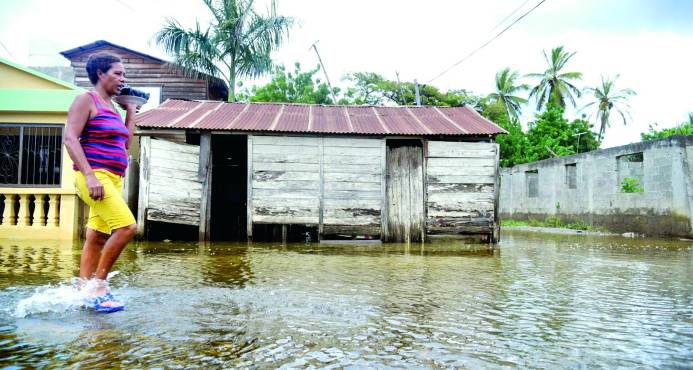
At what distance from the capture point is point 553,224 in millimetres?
18578

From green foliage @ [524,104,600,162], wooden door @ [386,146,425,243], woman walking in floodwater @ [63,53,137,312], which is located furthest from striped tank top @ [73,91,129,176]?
green foliage @ [524,104,600,162]

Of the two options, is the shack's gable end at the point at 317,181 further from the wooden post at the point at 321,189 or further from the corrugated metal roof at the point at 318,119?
the corrugated metal roof at the point at 318,119

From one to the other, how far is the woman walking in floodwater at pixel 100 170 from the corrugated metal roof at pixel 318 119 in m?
6.91

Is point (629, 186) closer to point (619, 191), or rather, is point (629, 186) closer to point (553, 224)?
point (619, 191)

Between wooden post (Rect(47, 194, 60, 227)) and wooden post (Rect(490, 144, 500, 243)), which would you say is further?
wooden post (Rect(490, 144, 500, 243))

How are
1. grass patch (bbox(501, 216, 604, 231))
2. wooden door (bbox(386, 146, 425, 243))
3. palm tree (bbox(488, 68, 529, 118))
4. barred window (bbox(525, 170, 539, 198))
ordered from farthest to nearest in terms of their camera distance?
palm tree (bbox(488, 68, 529, 118)) < barred window (bbox(525, 170, 539, 198)) < grass patch (bbox(501, 216, 604, 231)) < wooden door (bbox(386, 146, 425, 243))

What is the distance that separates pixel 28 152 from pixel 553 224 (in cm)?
1589

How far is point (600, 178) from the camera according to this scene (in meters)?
16.3

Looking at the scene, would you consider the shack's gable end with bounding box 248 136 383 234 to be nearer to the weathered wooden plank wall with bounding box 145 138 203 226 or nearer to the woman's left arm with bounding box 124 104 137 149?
the weathered wooden plank wall with bounding box 145 138 203 226

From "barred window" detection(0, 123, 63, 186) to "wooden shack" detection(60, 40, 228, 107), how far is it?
11792 millimetres

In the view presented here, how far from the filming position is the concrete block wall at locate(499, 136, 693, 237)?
13.2 meters

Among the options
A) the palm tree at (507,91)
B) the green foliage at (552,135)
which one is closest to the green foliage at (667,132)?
the green foliage at (552,135)

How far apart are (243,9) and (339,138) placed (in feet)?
39.5

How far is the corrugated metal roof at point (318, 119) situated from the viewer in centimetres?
1062
